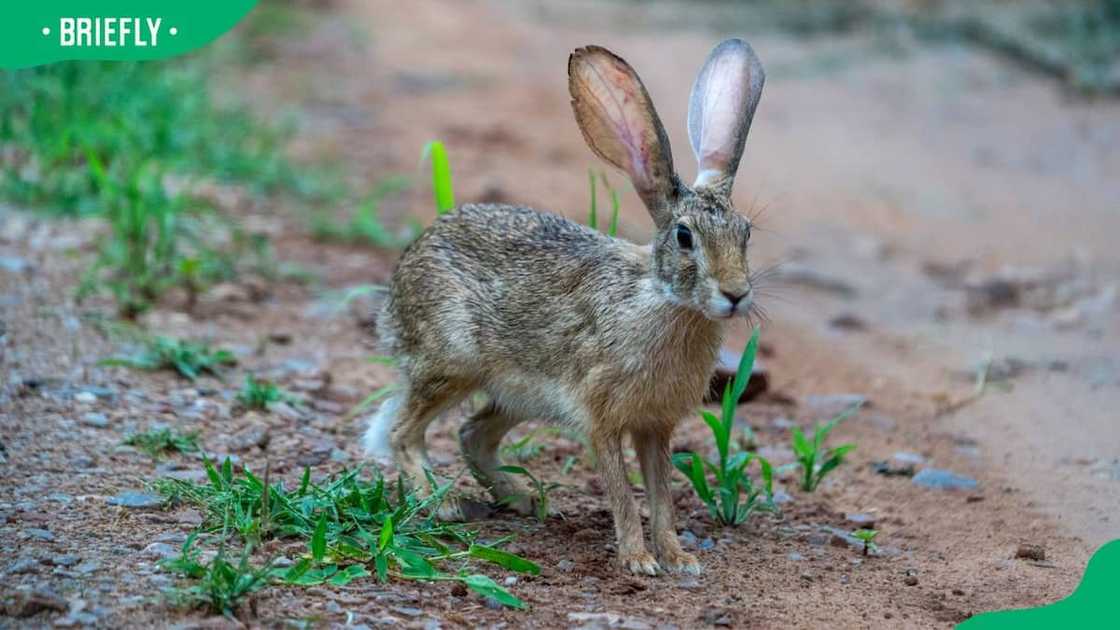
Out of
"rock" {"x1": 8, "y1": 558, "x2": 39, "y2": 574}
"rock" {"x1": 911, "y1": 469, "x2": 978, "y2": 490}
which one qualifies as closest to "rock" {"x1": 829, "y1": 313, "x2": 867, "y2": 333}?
"rock" {"x1": 911, "y1": 469, "x2": 978, "y2": 490}

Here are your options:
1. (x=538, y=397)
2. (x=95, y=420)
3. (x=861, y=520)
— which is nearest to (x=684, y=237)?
(x=538, y=397)

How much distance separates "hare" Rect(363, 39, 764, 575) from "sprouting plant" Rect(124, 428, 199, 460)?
2.03 ft

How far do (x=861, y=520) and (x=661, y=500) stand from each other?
0.80m

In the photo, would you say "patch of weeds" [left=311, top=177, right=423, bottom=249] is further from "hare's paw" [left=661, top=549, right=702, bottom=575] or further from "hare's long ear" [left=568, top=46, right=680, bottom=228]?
"hare's paw" [left=661, top=549, right=702, bottom=575]

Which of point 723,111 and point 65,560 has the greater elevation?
point 723,111

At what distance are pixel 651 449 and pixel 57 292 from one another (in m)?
3.06

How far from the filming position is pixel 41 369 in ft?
17.5

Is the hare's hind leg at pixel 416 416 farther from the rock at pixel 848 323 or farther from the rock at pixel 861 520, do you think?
the rock at pixel 848 323

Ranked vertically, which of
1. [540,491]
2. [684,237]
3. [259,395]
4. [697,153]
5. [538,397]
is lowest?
[540,491]

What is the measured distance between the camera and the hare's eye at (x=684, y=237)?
13.8 feet

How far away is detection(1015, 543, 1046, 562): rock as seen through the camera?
4.42 m

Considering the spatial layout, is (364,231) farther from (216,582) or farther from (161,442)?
(216,582)

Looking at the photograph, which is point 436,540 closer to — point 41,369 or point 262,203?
point 41,369

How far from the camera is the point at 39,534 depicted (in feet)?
12.8
